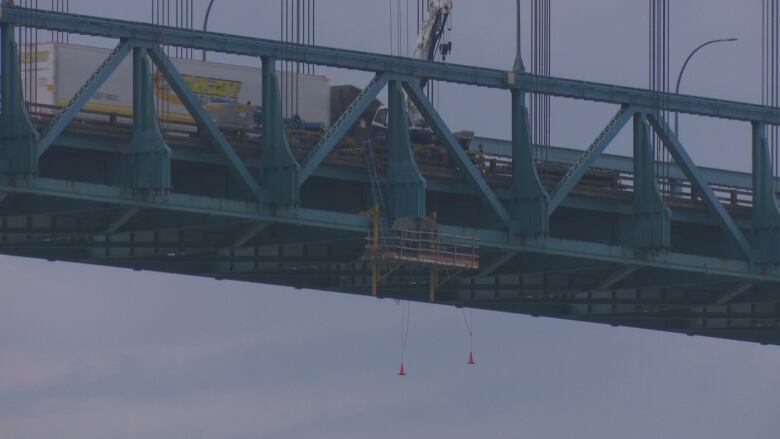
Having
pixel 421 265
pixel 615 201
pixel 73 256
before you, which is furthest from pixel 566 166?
pixel 73 256

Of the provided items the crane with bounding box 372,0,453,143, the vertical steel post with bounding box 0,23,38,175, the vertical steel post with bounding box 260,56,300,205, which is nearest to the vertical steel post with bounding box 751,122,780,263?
the vertical steel post with bounding box 260,56,300,205

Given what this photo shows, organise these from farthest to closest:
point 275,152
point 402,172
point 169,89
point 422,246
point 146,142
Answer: point 422,246, point 402,172, point 169,89, point 275,152, point 146,142

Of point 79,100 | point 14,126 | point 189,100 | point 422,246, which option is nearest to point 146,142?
point 189,100

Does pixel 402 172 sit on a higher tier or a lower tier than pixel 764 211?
higher

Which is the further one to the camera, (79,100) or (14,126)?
(79,100)

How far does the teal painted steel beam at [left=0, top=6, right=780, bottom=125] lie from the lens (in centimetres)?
8412

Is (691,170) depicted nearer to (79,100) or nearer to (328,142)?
(328,142)

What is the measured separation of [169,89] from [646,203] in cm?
1792

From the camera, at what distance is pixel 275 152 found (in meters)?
88.6

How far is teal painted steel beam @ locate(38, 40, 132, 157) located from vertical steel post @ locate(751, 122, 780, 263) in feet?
94.7

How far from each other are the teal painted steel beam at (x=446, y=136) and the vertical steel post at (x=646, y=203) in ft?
24.1

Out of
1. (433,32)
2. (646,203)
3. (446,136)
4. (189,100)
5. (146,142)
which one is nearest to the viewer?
(146,142)

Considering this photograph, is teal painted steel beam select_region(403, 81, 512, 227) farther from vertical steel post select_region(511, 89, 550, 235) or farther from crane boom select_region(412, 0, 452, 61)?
crane boom select_region(412, 0, 452, 61)

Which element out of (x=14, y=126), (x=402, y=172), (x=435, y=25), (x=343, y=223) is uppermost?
(x=435, y=25)
